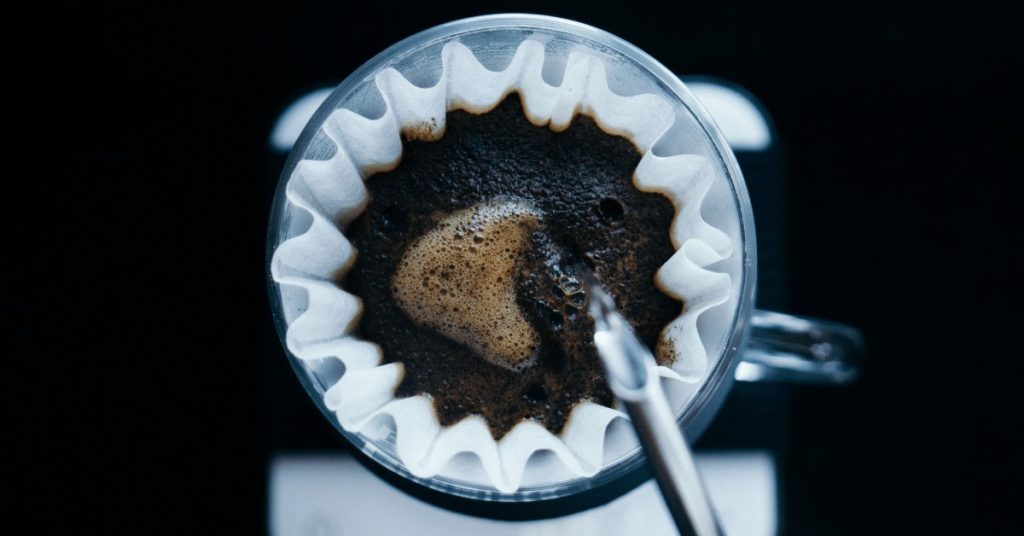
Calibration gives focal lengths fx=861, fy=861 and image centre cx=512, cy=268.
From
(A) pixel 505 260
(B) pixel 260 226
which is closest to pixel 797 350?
(A) pixel 505 260

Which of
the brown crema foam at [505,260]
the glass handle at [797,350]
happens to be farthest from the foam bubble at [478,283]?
the glass handle at [797,350]

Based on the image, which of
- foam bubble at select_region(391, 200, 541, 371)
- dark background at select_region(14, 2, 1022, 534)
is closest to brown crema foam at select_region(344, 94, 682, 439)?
foam bubble at select_region(391, 200, 541, 371)

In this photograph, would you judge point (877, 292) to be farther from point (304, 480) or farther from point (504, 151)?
point (304, 480)

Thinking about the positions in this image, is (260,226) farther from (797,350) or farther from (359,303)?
(797,350)

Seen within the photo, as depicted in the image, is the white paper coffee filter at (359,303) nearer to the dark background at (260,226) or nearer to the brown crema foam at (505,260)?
the brown crema foam at (505,260)

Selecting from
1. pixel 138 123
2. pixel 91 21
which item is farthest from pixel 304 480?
pixel 91 21
